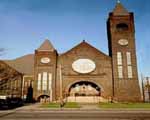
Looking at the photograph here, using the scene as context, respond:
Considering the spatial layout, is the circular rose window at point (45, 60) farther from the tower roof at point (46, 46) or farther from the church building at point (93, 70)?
the tower roof at point (46, 46)

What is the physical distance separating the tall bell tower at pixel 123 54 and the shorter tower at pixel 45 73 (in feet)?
47.5

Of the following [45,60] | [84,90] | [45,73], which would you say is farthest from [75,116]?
[45,60]

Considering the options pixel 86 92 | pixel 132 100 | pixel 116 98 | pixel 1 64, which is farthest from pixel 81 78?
pixel 1 64

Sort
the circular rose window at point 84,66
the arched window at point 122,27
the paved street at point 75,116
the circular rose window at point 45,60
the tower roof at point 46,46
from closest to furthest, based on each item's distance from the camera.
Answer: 1. the paved street at point 75,116
2. the circular rose window at point 84,66
3. the circular rose window at point 45,60
4. the arched window at point 122,27
5. the tower roof at point 46,46

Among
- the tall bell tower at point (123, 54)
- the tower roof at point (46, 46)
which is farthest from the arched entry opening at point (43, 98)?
the tall bell tower at point (123, 54)

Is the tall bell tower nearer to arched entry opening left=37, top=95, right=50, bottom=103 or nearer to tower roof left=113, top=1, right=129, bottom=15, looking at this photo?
tower roof left=113, top=1, right=129, bottom=15

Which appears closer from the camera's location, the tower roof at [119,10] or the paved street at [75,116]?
the paved street at [75,116]

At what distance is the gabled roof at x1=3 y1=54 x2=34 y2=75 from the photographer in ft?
226

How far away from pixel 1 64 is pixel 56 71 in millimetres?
18592

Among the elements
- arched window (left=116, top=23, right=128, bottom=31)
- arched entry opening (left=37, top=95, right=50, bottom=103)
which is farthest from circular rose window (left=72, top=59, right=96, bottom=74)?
arched window (left=116, top=23, right=128, bottom=31)

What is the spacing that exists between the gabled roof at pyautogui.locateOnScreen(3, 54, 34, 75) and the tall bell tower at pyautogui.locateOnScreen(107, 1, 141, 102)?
28962mm

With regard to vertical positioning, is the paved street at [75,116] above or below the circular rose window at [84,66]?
below

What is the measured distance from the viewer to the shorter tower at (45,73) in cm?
5084

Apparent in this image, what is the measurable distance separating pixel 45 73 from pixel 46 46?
793cm
